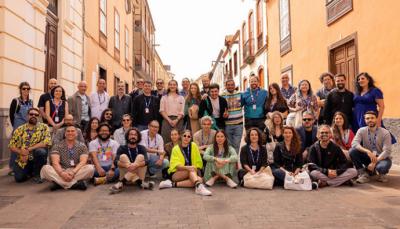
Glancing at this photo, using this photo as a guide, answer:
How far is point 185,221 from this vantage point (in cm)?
394

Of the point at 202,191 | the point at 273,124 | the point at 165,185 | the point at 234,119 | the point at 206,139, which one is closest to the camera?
the point at 202,191

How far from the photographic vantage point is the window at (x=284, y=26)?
→ 46.5ft

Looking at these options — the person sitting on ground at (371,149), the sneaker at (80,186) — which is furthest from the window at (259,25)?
the sneaker at (80,186)

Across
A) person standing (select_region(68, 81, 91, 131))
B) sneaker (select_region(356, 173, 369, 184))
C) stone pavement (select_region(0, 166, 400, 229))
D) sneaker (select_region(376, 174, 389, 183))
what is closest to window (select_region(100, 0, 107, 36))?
person standing (select_region(68, 81, 91, 131))

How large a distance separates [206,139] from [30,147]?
319 cm

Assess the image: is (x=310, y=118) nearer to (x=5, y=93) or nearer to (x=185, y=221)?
(x=185, y=221)

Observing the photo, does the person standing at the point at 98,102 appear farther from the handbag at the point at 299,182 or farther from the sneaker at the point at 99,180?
the handbag at the point at 299,182

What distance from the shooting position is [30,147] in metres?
6.14

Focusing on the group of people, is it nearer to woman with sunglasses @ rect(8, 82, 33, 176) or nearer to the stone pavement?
woman with sunglasses @ rect(8, 82, 33, 176)

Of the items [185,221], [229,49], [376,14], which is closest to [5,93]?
[185,221]

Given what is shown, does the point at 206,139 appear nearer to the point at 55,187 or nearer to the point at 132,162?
the point at 132,162

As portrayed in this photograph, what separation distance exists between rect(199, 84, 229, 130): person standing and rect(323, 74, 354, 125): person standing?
79.1 inches

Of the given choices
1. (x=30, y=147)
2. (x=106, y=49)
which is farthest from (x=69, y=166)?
(x=106, y=49)

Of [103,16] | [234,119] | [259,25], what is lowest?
[234,119]
